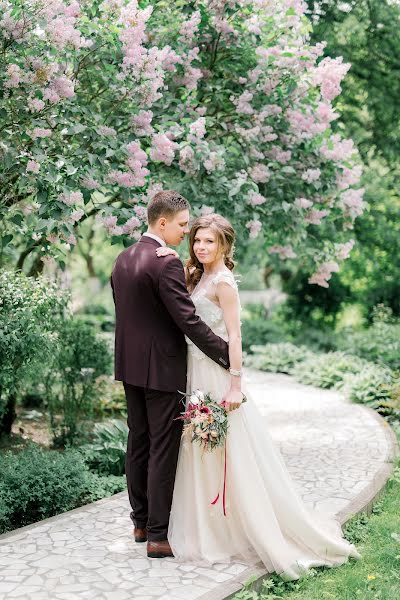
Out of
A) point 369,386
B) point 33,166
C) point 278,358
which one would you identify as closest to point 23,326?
point 33,166

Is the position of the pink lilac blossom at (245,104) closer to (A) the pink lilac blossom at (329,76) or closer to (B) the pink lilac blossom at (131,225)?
(A) the pink lilac blossom at (329,76)

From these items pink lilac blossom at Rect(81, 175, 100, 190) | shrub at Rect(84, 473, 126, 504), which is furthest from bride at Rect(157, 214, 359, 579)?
shrub at Rect(84, 473, 126, 504)

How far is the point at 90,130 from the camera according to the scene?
16.6 feet

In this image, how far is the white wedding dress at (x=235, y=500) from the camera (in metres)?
3.98

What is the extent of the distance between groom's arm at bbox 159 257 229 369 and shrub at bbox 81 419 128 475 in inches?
96.6

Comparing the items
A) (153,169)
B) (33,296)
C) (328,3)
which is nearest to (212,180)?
(153,169)

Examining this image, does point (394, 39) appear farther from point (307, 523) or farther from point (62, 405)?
point (307, 523)

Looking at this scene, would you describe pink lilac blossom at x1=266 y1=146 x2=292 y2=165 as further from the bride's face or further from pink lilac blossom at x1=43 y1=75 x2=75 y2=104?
the bride's face

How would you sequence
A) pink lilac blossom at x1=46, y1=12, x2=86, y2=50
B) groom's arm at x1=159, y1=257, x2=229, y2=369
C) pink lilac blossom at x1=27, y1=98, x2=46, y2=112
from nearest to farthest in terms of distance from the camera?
1. groom's arm at x1=159, y1=257, x2=229, y2=369
2. pink lilac blossom at x1=46, y1=12, x2=86, y2=50
3. pink lilac blossom at x1=27, y1=98, x2=46, y2=112

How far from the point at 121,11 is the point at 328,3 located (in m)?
5.92

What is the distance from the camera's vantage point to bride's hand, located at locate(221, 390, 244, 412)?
3.96m

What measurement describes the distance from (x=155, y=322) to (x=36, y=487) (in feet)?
5.82

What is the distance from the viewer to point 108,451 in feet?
20.0

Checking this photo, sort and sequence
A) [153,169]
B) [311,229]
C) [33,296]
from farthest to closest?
[311,229] → [153,169] → [33,296]
